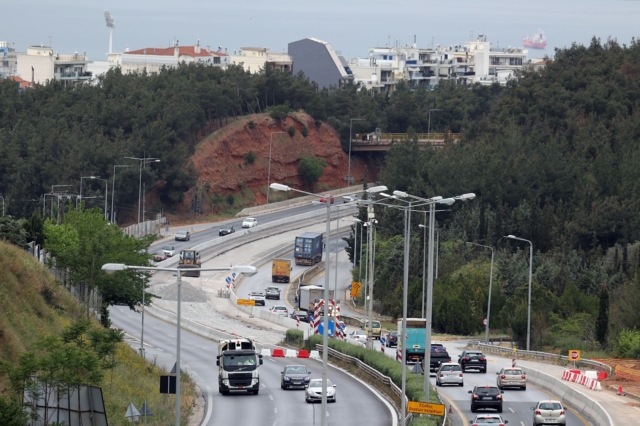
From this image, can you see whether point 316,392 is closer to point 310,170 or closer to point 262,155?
point 262,155

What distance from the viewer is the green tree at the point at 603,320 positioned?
A: 68.8m

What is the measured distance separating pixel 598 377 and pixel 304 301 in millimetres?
37897

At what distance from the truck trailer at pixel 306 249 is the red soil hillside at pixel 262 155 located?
27217 mm

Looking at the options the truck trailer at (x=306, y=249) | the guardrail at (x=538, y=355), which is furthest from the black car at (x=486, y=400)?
the truck trailer at (x=306, y=249)

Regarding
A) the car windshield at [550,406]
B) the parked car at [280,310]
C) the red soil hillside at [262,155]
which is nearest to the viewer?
the car windshield at [550,406]

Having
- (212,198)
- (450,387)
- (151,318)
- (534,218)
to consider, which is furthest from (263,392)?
(212,198)

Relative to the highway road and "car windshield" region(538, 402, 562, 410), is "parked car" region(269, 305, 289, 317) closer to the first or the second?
the highway road

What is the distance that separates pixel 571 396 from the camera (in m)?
46.9

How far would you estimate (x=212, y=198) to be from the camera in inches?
5399

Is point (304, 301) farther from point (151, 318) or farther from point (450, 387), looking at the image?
point (450, 387)

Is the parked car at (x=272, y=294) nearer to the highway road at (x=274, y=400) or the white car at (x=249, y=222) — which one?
the white car at (x=249, y=222)

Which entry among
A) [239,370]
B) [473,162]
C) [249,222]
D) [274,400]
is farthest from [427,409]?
[249,222]

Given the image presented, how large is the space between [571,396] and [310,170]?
4097 inches

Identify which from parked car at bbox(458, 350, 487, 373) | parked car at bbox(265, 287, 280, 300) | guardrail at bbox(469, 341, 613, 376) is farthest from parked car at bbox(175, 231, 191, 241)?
parked car at bbox(458, 350, 487, 373)
